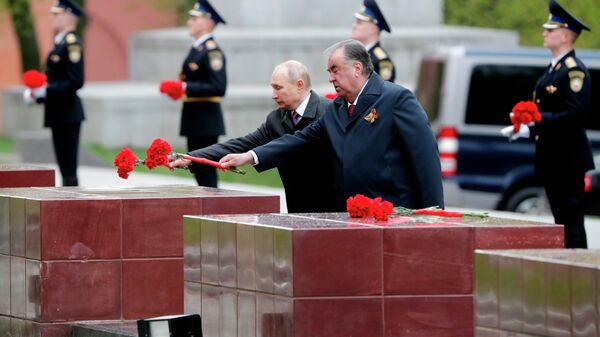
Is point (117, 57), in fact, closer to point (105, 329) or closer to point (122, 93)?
point (122, 93)

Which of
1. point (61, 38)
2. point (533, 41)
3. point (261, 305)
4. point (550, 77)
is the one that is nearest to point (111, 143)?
point (61, 38)

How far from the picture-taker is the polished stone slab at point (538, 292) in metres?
5.59

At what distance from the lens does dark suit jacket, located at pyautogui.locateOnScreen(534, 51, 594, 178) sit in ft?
37.1

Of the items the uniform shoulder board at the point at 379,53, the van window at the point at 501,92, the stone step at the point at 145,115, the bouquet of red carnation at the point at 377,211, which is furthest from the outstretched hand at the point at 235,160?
the stone step at the point at 145,115

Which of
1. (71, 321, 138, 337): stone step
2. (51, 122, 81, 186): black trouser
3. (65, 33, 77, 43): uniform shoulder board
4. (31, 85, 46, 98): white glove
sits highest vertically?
(65, 33, 77, 43): uniform shoulder board

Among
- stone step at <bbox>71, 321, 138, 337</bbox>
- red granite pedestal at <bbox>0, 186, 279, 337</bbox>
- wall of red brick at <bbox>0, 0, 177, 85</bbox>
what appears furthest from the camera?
wall of red brick at <bbox>0, 0, 177, 85</bbox>

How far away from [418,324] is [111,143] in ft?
57.3

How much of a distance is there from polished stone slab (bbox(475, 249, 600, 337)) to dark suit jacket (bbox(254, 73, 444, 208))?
6.66 ft

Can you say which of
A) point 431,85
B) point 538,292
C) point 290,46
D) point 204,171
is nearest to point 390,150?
point 538,292

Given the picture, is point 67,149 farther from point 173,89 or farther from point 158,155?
point 158,155

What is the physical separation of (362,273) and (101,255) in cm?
187

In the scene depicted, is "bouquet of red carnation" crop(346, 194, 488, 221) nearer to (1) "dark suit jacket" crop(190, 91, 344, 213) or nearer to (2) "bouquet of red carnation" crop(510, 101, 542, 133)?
(1) "dark suit jacket" crop(190, 91, 344, 213)

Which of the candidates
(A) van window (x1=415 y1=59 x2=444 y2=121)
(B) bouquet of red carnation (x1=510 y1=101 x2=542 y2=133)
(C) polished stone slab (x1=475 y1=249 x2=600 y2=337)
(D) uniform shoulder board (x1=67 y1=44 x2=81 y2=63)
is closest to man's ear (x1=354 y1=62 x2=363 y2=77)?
(C) polished stone slab (x1=475 y1=249 x2=600 y2=337)

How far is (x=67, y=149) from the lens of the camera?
51.1 ft
